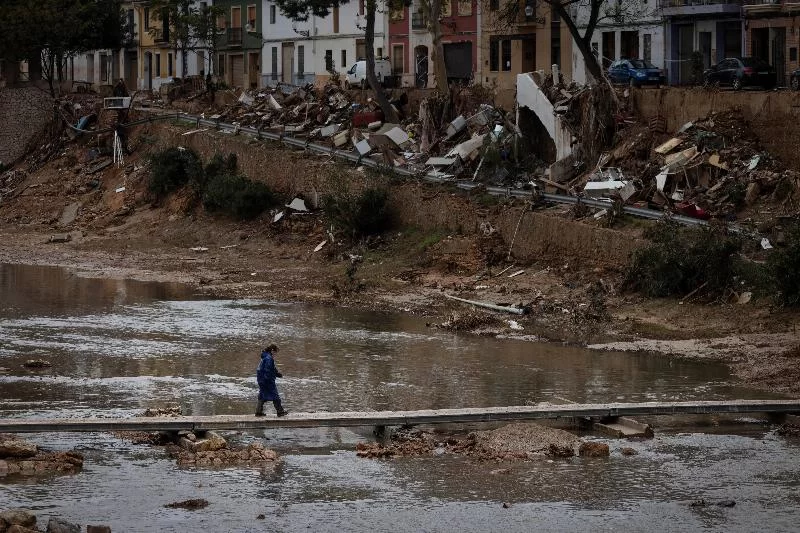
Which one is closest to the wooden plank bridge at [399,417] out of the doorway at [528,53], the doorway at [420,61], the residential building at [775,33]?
the residential building at [775,33]

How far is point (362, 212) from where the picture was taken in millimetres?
49031

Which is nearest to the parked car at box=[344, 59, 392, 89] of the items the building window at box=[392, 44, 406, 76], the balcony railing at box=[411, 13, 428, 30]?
the building window at box=[392, 44, 406, 76]

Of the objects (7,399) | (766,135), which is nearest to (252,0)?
(766,135)

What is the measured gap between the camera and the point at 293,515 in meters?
21.8

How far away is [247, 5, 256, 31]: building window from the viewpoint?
8338 cm

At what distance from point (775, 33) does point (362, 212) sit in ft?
59.2

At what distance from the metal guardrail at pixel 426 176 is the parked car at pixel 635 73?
10043 millimetres

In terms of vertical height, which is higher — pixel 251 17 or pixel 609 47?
pixel 251 17

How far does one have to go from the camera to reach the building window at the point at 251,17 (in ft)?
274

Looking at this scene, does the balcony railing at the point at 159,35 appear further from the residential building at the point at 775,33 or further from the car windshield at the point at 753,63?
the car windshield at the point at 753,63

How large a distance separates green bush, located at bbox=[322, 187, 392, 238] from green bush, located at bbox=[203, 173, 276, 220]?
543 cm

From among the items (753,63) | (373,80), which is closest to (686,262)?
(753,63)

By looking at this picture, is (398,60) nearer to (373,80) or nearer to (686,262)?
(373,80)

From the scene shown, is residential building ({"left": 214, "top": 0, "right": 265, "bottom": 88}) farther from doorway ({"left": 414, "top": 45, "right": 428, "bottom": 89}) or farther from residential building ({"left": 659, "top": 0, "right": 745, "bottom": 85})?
residential building ({"left": 659, "top": 0, "right": 745, "bottom": 85})
